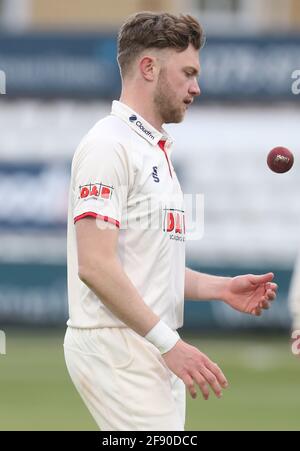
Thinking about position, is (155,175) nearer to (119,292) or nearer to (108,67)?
(119,292)

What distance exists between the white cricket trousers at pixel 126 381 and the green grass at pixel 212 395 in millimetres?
6121

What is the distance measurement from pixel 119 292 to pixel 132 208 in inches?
17.5

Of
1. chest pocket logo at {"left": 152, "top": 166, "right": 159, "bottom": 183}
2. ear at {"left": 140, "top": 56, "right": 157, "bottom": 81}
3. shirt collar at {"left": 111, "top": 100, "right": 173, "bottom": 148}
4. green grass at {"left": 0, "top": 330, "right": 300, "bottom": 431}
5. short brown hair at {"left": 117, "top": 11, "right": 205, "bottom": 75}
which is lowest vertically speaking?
green grass at {"left": 0, "top": 330, "right": 300, "bottom": 431}

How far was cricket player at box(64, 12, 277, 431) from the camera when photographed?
5.77 metres

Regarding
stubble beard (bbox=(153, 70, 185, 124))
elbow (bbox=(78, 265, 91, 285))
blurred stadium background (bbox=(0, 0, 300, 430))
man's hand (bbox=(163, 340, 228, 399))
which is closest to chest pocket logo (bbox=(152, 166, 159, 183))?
stubble beard (bbox=(153, 70, 185, 124))

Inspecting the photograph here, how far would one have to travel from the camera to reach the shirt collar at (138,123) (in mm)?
6168

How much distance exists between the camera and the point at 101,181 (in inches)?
230

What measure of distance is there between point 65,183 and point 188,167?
67.1 inches

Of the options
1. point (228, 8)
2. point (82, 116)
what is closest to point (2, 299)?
point (82, 116)

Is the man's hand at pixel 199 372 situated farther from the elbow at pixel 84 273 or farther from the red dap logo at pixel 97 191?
the red dap logo at pixel 97 191

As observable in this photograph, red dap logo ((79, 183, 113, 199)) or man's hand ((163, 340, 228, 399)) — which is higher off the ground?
red dap logo ((79, 183, 113, 199))

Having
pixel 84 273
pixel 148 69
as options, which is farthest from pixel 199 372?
pixel 148 69

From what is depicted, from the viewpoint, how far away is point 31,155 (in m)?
19.5

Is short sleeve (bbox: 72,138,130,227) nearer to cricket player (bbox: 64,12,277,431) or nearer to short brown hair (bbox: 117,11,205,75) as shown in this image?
cricket player (bbox: 64,12,277,431)
